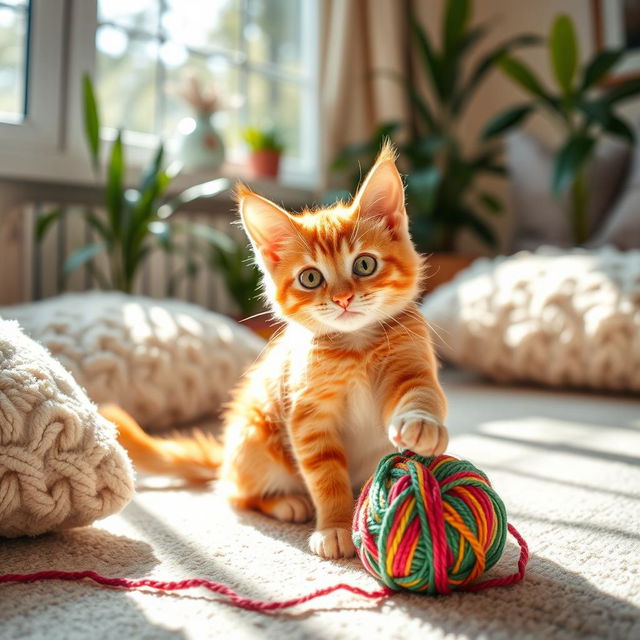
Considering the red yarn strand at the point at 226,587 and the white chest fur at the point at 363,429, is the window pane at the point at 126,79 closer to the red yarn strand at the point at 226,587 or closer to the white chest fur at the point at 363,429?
the white chest fur at the point at 363,429

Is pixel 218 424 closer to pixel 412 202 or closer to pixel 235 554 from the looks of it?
pixel 235 554

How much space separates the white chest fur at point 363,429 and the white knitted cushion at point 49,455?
327 mm

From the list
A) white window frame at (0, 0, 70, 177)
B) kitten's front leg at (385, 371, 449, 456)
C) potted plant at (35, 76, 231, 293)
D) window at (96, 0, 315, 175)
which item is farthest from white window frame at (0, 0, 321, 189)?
kitten's front leg at (385, 371, 449, 456)

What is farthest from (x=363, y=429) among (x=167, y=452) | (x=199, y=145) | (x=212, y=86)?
(x=212, y=86)

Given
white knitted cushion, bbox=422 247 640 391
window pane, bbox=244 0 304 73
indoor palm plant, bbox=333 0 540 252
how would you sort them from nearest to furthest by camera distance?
white knitted cushion, bbox=422 247 640 391
indoor palm plant, bbox=333 0 540 252
window pane, bbox=244 0 304 73

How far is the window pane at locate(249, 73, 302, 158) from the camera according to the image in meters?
3.16

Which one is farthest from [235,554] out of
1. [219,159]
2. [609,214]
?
[609,214]

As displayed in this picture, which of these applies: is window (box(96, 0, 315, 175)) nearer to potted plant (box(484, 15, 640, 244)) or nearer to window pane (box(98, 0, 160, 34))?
window pane (box(98, 0, 160, 34))

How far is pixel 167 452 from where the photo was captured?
1192mm

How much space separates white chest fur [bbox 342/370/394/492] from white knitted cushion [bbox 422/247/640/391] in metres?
1.07

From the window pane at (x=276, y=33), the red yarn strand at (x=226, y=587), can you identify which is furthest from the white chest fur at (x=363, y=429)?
the window pane at (x=276, y=33)

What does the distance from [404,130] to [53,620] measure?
3134mm

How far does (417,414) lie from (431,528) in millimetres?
133

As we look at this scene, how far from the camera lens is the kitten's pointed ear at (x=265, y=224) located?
1005mm
